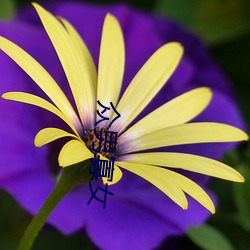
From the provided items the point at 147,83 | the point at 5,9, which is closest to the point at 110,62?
the point at 147,83

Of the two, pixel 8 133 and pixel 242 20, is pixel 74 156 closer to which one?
pixel 8 133

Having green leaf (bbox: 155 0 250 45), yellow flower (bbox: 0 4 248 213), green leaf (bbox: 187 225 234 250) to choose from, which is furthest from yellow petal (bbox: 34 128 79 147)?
green leaf (bbox: 155 0 250 45)

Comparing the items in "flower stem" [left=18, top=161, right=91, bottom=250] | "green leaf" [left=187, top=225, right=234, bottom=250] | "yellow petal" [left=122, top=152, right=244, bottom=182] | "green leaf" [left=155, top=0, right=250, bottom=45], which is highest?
"green leaf" [left=155, top=0, right=250, bottom=45]

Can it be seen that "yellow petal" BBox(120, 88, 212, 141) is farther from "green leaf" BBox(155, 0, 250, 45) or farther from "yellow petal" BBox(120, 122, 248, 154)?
"green leaf" BBox(155, 0, 250, 45)

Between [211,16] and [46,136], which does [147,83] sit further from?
[211,16]

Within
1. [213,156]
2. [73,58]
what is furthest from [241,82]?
[73,58]

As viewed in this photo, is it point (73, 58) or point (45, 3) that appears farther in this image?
point (45, 3)

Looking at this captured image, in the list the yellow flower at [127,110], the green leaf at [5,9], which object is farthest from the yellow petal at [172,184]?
the green leaf at [5,9]
